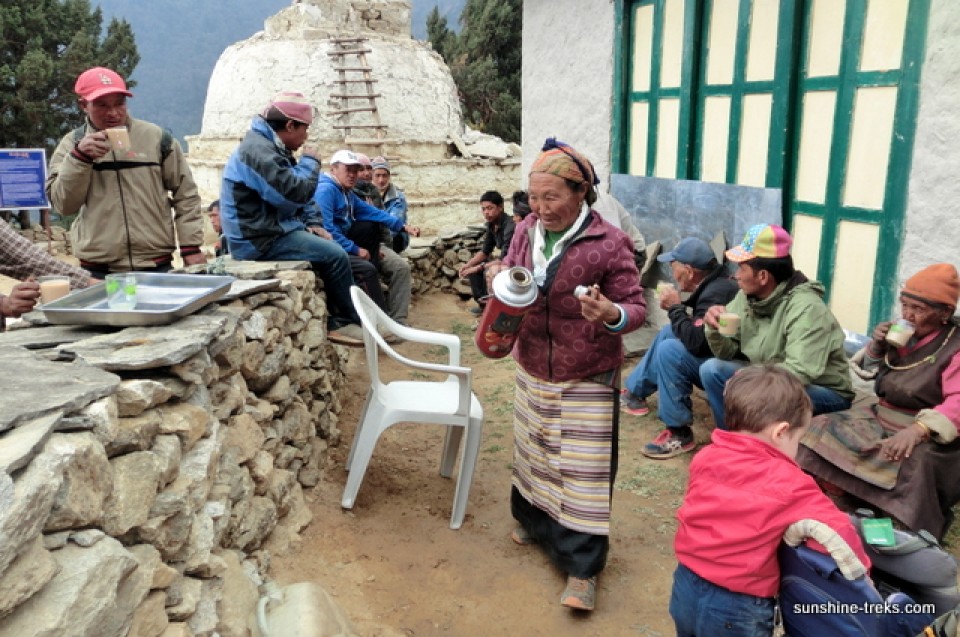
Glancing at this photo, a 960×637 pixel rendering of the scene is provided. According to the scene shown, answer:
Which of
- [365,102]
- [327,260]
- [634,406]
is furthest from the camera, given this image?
[365,102]

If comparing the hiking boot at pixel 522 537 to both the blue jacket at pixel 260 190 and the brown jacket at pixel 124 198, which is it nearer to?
the blue jacket at pixel 260 190

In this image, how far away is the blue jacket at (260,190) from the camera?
13.8ft

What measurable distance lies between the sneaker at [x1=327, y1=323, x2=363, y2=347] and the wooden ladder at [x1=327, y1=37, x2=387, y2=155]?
425 inches

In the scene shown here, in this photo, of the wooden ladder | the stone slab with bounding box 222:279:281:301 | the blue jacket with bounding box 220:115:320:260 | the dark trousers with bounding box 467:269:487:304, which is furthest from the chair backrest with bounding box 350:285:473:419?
the wooden ladder

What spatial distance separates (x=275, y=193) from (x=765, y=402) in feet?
10.4

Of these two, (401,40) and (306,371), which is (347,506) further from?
(401,40)

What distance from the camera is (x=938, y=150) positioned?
359 centimetres

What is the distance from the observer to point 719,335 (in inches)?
159

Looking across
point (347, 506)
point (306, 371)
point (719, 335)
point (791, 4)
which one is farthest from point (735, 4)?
point (347, 506)

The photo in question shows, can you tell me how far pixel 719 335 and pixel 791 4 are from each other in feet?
6.59

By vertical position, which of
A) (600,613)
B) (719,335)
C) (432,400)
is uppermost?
(719,335)

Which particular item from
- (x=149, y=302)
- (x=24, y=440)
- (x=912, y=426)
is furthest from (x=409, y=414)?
(x=912, y=426)

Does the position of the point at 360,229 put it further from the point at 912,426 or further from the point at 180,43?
the point at 180,43

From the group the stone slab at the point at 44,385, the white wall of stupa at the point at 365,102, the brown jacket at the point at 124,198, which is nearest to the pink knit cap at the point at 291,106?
the brown jacket at the point at 124,198
